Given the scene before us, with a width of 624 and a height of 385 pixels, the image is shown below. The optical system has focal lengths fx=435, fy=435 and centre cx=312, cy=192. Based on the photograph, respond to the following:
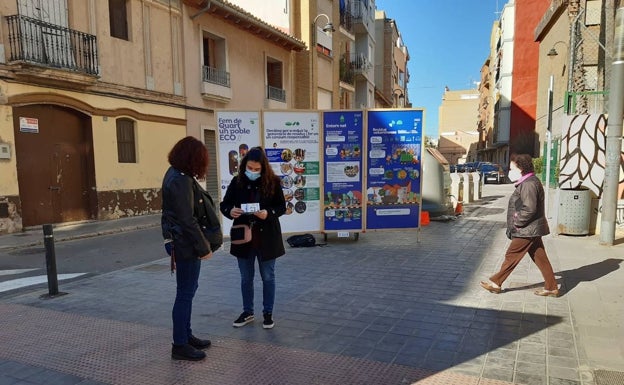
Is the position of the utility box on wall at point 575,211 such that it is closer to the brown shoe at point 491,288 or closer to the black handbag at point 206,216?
the brown shoe at point 491,288

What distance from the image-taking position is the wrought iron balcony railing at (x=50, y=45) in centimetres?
1062

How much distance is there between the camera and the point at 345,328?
4.22m

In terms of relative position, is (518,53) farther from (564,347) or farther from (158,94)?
(564,347)

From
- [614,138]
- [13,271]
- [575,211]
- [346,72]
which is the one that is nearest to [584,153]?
[575,211]

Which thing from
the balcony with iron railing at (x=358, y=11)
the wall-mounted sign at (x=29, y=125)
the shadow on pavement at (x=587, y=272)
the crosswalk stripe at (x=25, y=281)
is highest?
the balcony with iron railing at (x=358, y=11)

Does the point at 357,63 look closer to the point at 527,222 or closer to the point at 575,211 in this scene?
the point at 575,211

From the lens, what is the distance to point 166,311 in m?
4.82

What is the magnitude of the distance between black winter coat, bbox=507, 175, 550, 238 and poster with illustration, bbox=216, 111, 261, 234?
4.35m

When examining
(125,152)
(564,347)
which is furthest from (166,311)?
(125,152)

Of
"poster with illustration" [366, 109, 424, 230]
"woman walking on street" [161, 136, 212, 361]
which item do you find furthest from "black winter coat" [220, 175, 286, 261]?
"poster with illustration" [366, 109, 424, 230]

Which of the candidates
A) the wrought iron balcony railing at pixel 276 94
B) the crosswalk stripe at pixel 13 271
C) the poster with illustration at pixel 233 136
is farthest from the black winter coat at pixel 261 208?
the wrought iron balcony railing at pixel 276 94

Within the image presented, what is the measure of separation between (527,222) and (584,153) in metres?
6.22

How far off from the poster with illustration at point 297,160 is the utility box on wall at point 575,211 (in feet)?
16.5

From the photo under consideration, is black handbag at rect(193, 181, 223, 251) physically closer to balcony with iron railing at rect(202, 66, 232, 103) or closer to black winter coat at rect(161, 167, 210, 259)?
black winter coat at rect(161, 167, 210, 259)
